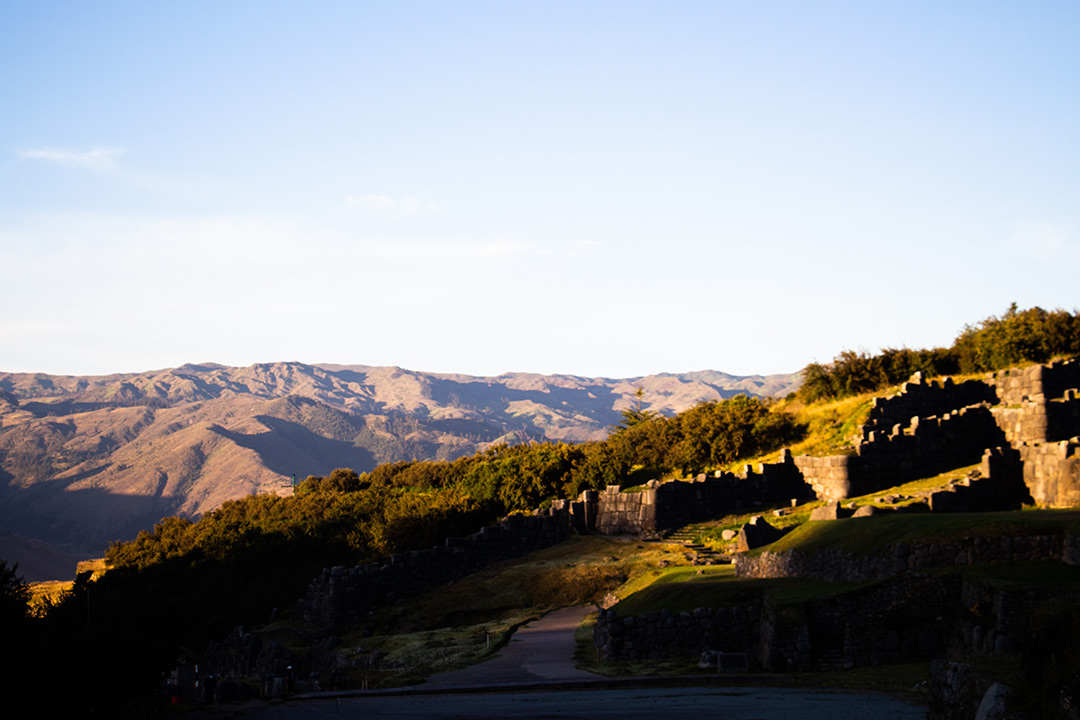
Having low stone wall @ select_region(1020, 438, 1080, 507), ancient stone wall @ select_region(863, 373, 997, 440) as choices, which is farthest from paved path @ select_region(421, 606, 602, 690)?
ancient stone wall @ select_region(863, 373, 997, 440)

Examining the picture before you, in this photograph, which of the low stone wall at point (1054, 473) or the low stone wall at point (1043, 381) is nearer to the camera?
the low stone wall at point (1054, 473)

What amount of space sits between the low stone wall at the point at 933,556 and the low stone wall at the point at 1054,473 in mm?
7759

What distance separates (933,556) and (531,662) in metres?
8.00

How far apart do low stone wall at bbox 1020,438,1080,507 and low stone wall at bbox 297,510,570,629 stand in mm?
17184

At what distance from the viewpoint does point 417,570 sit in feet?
111

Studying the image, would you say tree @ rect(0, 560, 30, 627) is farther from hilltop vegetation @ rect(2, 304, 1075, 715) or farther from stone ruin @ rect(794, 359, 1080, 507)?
stone ruin @ rect(794, 359, 1080, 507)

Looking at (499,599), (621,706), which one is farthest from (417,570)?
(621,706)

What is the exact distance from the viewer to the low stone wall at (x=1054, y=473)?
22312 mm

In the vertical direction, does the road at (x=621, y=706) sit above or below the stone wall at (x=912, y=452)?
below

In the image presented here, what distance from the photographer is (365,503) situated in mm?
47594

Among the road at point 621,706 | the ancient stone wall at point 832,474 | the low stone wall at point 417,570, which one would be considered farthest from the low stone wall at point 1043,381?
the road at point 621,706

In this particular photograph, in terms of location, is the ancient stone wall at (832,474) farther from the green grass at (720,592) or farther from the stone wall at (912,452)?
the green grass at (720,592)

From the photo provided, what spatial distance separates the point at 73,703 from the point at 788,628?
11.4 m

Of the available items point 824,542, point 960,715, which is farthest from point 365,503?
point 960,715
